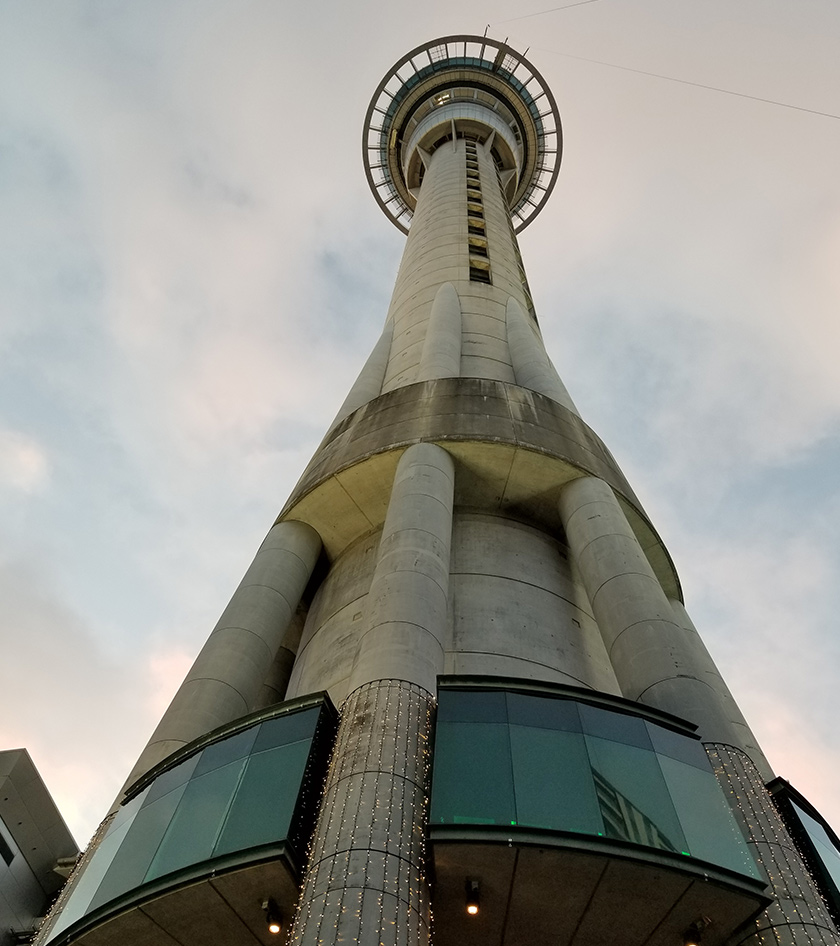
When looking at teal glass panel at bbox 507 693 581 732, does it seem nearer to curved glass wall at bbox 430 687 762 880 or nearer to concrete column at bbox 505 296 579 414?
curved glass wall at bbox 430 687 762 880

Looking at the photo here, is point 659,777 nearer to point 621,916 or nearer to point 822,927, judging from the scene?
point 621,916

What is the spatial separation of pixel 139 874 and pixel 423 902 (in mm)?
4585

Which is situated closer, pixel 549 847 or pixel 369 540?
pixel 549 847

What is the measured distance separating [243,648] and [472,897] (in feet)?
28.9

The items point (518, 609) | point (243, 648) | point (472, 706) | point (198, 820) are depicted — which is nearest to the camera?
point (198, 820)

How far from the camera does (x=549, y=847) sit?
400 inches

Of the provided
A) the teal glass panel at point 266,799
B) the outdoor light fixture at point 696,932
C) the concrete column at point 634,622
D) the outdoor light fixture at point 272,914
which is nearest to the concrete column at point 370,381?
the concrete column at point 634,622

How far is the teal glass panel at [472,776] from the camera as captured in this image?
10609 millimetres

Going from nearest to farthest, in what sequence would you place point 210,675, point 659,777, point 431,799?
point 431,799, point 659,777, point 210,675

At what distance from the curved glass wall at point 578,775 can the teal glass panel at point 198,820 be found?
3.44m

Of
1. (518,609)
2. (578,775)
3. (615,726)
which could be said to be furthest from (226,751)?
(518,609)

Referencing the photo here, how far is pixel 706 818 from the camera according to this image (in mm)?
11180

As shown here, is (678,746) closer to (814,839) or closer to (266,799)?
(814,839)

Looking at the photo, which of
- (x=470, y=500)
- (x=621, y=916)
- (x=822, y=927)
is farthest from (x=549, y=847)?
(x=470, y=500)
